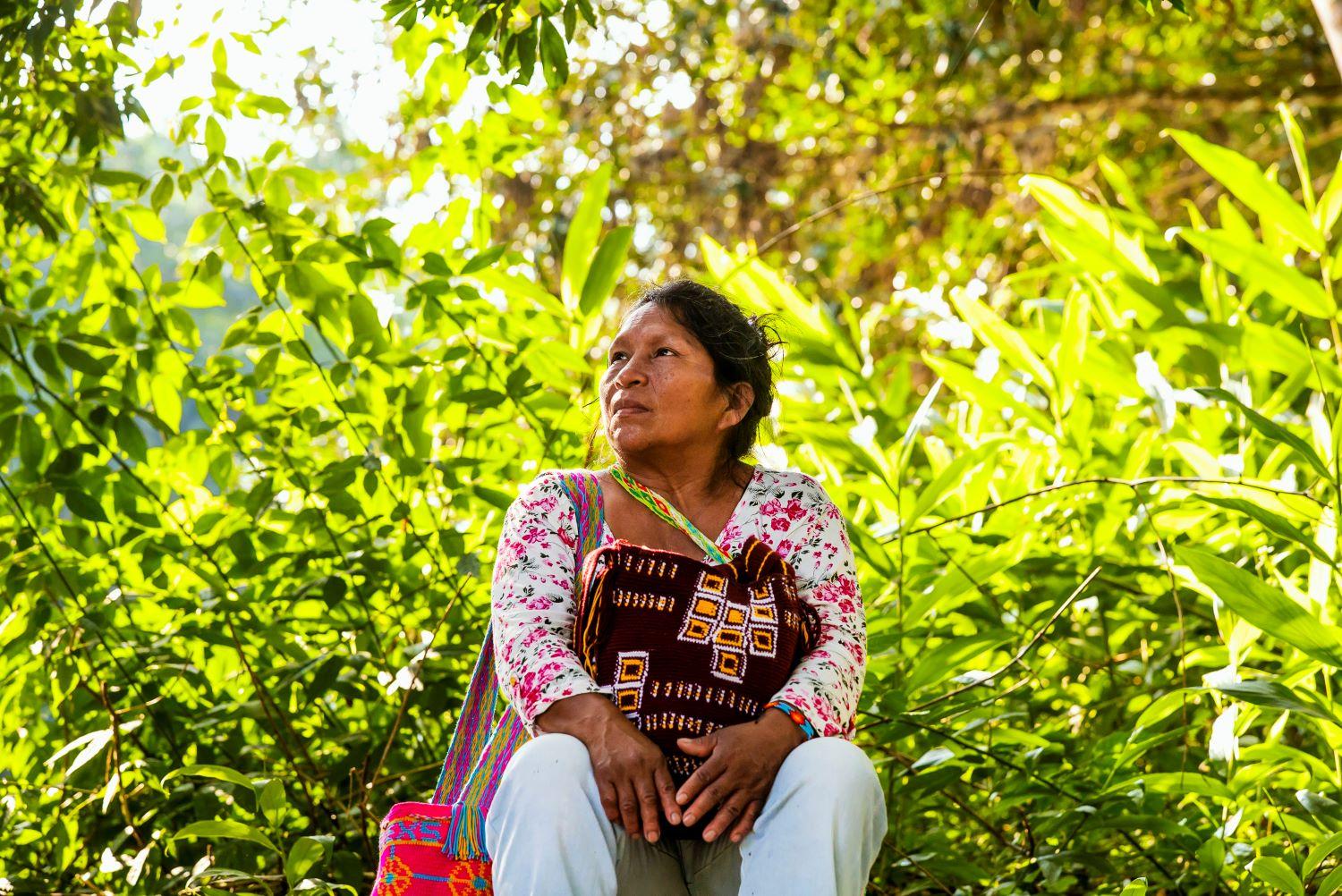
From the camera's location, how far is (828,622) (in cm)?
190

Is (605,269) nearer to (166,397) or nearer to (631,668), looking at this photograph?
(166,397)

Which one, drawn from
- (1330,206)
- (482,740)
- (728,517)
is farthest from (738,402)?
(1330,206)

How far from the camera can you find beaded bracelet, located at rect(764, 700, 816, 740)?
171cm

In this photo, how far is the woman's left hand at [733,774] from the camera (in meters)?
1.61

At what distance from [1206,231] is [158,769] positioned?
216 cm

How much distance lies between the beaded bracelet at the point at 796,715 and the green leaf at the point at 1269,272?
137 centimetres

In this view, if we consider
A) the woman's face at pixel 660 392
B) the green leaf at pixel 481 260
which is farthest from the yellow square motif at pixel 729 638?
the green leaf at pixel 481 260

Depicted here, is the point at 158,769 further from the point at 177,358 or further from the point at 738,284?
the point at 738,284

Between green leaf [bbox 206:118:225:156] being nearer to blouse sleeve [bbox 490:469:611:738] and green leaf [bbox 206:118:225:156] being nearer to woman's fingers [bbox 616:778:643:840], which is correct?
blouse sleeve [bbox 490:469:611:738]

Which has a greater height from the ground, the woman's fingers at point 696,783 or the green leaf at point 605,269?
the green leaf at point 605,269

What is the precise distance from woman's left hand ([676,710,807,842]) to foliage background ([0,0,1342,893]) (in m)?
0.58

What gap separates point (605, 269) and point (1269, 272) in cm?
125

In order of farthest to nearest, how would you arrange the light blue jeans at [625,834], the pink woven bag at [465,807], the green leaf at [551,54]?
the green leaf at [551,54], the pink woven bag at [465,807], the light blue jeans at [625,834]

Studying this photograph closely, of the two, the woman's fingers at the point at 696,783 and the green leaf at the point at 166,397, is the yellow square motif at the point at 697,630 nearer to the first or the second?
the woman's fingers at the point at 696,783
